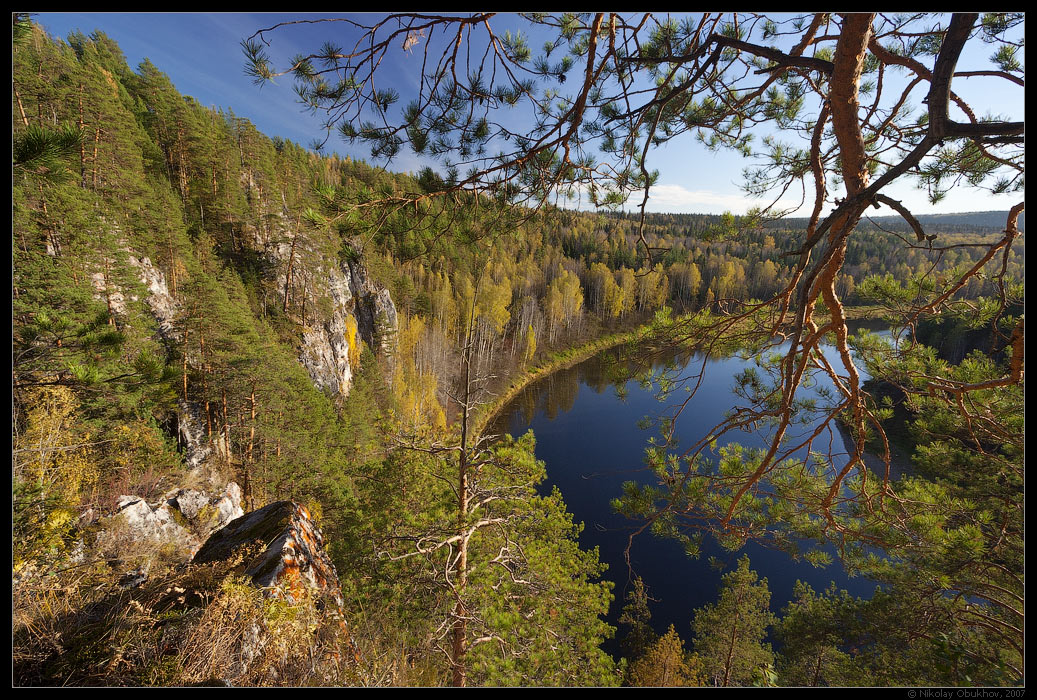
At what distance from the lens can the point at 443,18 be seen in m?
1.63

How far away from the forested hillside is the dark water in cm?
139

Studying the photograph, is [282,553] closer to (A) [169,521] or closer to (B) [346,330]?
(A) [169,521]

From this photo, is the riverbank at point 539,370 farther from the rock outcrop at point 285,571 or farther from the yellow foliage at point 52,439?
the rock outcrop at point 285,571

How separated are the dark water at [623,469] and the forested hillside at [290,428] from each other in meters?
1.39

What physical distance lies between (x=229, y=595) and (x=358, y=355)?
1669cm

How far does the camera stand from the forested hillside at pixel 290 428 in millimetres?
2096

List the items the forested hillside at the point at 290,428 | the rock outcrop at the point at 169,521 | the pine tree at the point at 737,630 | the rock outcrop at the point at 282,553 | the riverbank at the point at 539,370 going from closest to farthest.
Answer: the forested hillside at the point at 290,428
the rock outcrop at the point at 282,553
the rock outcrop at the point at 169,521
the pine tree at the point at 737,630
the riverbank at the point at 539,370

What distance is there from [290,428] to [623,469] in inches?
366

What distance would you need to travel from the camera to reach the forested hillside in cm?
210

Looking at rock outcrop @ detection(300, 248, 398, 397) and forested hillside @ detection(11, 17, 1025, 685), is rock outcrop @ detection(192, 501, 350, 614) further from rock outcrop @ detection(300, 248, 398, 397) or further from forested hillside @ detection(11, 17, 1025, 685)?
rock outcrop @ detection(300, 248, 398, 397)

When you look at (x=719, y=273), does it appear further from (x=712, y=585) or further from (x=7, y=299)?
(x=7, y=299)

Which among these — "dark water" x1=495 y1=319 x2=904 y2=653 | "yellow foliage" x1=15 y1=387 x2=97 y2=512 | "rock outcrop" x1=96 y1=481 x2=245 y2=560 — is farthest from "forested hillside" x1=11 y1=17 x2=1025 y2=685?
"dark water" x1=495 y1=319 x2=904 y2=653

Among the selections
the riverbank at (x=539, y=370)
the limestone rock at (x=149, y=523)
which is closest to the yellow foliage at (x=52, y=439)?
the limestone rock at (x=149, y=523)
